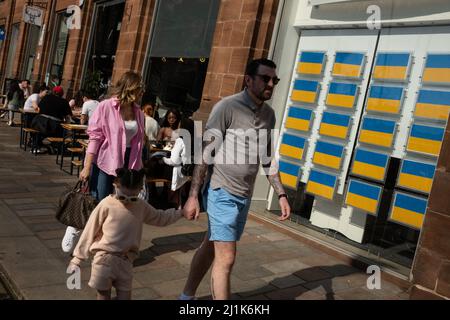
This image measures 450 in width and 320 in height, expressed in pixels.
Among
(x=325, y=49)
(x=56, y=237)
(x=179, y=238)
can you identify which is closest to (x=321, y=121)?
(x=325, y=49)

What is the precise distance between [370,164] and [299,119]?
1.38 meters

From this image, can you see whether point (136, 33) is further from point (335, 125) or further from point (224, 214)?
point (224, 214)

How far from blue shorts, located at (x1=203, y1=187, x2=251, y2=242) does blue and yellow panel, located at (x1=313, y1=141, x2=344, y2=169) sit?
301 centimetres

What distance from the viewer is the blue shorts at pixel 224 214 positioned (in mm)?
3021

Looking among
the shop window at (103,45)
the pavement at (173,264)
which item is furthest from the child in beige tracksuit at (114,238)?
the shop window at (103,45)

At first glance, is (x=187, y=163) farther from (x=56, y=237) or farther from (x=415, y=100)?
(x=415, y=100)

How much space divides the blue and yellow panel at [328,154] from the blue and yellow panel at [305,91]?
0.68 metres

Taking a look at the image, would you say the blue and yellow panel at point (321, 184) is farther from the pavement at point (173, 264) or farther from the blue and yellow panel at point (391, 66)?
the blue and yellow panel at point (391, 66)

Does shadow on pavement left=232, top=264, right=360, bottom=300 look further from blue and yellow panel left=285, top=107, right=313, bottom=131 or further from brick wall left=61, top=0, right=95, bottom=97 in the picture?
brick wall left=61, top=0, right=95, bottom=97

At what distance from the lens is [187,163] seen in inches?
247

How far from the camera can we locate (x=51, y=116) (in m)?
9.57

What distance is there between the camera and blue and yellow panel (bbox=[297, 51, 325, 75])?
6.30m

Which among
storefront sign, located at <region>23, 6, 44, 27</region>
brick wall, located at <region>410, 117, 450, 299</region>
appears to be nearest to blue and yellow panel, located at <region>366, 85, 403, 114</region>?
brick wall, located at <region>410, 117, 450, 299</region>

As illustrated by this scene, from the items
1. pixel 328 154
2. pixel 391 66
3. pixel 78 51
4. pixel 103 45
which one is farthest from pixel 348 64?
pixel 78 51
